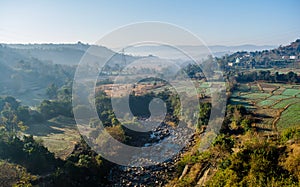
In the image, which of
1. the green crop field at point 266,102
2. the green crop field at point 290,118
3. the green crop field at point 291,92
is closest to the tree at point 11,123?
the green crop field at point 290,118

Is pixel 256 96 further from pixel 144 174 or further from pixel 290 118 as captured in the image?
pixel 144 174

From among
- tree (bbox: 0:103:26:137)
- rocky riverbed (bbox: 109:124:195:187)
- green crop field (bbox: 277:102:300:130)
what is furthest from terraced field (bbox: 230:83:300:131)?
tree (bbox: 0:103:26:137)

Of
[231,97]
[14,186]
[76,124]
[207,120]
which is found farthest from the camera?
[231,97]

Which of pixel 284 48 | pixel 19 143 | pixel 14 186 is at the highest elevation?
pixel 284 48

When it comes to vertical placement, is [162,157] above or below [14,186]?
below

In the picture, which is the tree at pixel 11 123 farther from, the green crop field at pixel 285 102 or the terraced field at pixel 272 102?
the green crop field at pixel 285 102

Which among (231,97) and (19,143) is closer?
(19,143)

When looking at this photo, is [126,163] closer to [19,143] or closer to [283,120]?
[19,143]

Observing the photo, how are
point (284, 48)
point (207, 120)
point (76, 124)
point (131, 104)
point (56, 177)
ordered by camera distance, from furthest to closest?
1. point (284, 48)
2. point (131, 104)
3. point (76, 124)
4. point (207, 120)
5. point (56, 177)

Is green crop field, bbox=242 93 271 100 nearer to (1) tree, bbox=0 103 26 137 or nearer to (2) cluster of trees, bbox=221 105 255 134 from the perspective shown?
(2) cluster of trees, bbox=221 105 255 134

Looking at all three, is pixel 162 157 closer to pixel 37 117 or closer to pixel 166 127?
pixel 166 127

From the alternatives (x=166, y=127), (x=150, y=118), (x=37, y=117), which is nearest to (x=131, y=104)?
Result: (x=150, y=118)
